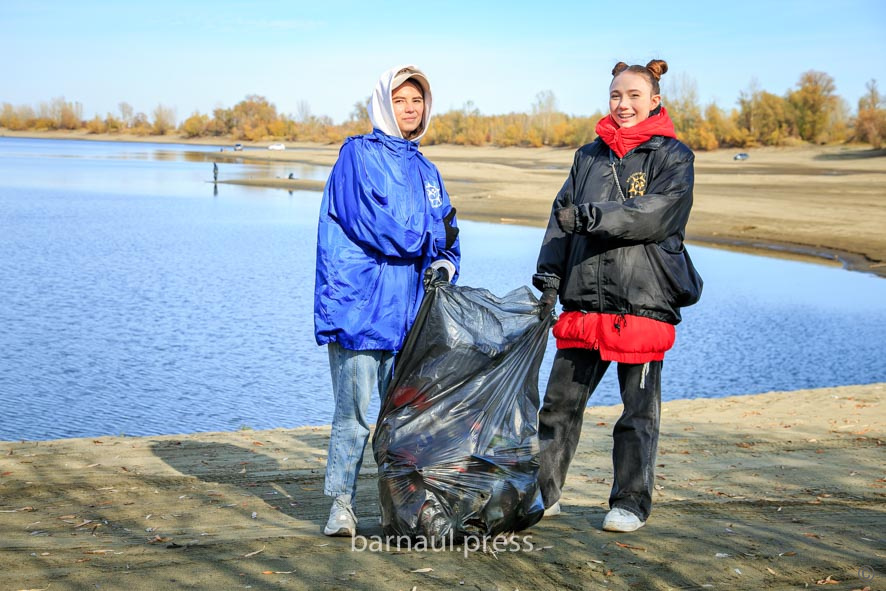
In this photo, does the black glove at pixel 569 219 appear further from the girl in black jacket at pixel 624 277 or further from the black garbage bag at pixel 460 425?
the black garbage bag at pixel 460 425

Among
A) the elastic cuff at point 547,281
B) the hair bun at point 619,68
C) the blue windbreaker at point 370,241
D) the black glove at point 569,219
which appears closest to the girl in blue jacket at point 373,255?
the blue windbreaker at point 370,241

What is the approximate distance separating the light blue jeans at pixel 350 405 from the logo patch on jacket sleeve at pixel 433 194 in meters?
0.62

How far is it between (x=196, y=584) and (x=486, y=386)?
125cm

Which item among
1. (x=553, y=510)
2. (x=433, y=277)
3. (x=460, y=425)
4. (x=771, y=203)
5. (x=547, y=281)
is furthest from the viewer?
(x=771, y=203)

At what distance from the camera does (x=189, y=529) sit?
4.01 metres

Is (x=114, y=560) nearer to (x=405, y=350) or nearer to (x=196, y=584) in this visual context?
(x=196, y=584)

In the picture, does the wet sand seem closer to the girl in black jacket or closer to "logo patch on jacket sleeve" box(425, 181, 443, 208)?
the girl in black jacket

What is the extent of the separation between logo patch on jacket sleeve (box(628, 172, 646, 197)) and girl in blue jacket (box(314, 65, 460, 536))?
28.7 inches

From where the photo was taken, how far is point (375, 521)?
13.6 ft

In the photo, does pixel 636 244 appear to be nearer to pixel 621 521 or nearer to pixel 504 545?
pixel 621 521

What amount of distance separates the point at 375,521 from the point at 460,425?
807 mm

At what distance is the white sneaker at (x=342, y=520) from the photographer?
380 centimetres

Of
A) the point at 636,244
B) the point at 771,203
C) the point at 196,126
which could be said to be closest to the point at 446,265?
the point at 636,244

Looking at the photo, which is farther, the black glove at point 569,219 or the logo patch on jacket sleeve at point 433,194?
the logo patch on jacket sleeve at point 433,194
